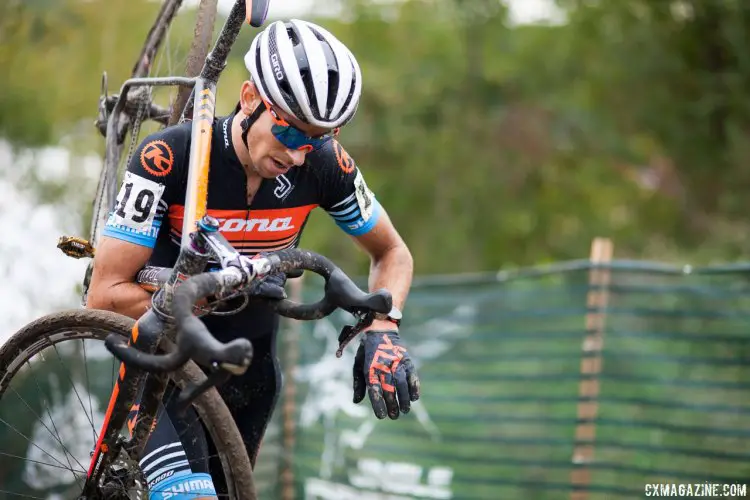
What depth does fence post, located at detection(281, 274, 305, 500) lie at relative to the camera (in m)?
7.62

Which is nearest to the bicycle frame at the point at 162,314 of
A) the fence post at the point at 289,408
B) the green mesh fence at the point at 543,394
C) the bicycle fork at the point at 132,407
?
the bicycle fork at the point at 132,407

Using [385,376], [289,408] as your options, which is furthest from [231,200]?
[289,408]

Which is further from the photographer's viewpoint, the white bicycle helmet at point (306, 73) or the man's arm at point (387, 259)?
the man's arm at point (387, 259)

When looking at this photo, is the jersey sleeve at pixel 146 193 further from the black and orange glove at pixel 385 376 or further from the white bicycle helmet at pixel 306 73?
the black and orange glove at pixel 385 376

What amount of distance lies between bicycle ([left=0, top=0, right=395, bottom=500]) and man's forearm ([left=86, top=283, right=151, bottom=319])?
0.12ft

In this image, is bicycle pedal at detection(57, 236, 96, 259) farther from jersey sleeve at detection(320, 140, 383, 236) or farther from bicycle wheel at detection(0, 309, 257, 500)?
jersey sleeve at detection(320, 140, 383, 236)

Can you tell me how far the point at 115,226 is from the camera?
308 cm

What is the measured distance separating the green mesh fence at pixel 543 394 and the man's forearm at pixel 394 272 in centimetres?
342

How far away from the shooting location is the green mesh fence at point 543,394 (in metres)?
6.48

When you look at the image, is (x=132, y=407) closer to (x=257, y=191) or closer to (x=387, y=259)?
(x=257, y=191)

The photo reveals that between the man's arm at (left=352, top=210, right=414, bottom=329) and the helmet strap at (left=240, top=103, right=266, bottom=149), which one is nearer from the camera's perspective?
the helmet strap at (left=240, top=103, right=266, bottom=149)

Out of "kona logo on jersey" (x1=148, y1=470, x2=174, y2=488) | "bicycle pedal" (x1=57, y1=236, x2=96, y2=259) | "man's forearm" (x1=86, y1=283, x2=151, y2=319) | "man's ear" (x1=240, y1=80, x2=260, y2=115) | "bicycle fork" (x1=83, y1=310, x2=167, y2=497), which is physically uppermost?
"man's ear" (x1=240, y1=80, x2=260, y2=115)

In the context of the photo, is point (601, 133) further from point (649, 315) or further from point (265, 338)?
point (265, 338)

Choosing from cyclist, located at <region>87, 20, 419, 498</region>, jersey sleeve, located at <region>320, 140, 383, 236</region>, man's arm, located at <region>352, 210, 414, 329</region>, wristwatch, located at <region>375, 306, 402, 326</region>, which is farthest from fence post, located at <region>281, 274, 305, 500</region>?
wristwatch, located at <region>375, 306, 402, 326</region>
